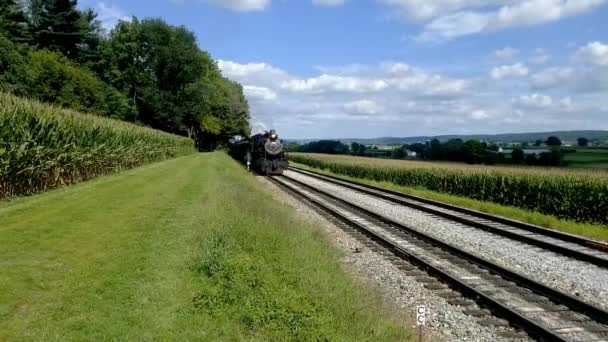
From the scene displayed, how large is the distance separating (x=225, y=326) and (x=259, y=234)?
3960 mm

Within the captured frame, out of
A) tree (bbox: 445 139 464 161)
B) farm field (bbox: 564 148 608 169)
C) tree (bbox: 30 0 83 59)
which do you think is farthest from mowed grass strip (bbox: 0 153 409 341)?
tree (bbox: 30 0 83 59)

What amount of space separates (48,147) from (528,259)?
16391mm

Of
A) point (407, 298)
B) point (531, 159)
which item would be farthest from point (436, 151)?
point (407, 298)

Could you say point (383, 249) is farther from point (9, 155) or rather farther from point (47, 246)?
point (9, 155)

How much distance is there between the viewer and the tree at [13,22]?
48.6m

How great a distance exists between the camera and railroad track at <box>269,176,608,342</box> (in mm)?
6508

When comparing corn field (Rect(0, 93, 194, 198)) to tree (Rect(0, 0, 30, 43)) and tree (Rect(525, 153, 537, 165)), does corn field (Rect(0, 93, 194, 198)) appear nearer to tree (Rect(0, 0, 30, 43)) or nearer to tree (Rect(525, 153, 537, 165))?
tree (Rect(0, 0, 30, 43))

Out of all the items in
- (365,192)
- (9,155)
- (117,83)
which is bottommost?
(365,192)

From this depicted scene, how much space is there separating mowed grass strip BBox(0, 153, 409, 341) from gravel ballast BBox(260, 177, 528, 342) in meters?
0.52

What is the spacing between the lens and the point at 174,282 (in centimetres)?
716

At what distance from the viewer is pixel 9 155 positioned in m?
14.6

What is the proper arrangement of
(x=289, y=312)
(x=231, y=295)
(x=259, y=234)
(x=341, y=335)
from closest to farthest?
1. (x=341, y=335)
2. (x=289, y=312)
3. (x=231, y=295)
4. (x=259, y=234)

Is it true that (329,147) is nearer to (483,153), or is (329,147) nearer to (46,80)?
→ (483,153)

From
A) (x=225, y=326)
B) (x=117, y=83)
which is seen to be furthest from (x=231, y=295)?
(x=117, y=83)
